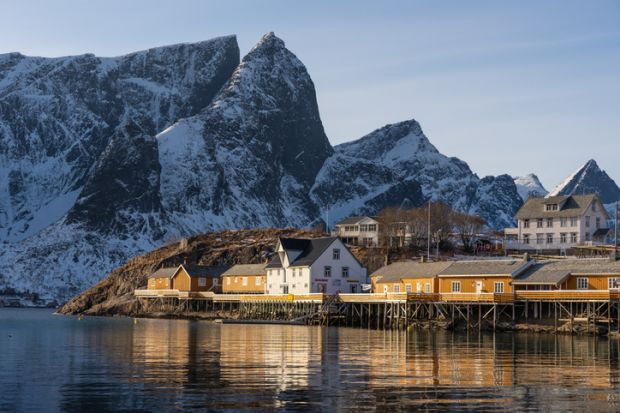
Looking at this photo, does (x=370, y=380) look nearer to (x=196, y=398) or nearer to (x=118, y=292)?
(x=196, y=398)

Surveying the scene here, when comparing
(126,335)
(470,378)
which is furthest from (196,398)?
(126,335)

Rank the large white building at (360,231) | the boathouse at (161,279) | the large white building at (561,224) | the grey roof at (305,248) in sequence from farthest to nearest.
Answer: the large white building at (360,231) → the boathouse at (161,279) → the large white building at (561,224) → the grey roof at (305,248)

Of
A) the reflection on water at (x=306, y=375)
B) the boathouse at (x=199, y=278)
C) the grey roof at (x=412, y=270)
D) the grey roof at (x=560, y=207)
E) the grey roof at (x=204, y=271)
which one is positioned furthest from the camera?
the grey roof at (x=204, y=271)

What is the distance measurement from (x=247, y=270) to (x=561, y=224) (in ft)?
148

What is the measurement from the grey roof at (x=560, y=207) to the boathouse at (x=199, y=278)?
46036 millimetres

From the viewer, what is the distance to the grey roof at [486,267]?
9212 centimetres

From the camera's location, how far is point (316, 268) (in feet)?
380

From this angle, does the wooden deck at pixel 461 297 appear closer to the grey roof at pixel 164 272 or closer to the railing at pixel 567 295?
the railing at pixel 567 295

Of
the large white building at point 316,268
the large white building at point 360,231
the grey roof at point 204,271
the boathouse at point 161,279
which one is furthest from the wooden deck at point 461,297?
the large white building at point 360,231

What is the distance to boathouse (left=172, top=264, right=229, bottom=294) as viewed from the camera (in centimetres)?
14200

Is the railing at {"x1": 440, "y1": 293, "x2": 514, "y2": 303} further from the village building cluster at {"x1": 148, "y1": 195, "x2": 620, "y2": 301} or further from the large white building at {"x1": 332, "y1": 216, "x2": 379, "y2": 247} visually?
the large white building at {"x1": 332, "y1": 216, "x2": 379, "y2": 247}

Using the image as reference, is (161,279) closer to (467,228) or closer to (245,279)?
(245,279)

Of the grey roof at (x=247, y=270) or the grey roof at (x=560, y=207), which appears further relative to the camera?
the grey roof at (x=560, y=207)

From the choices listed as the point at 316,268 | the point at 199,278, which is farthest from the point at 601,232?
the point at 199,278
